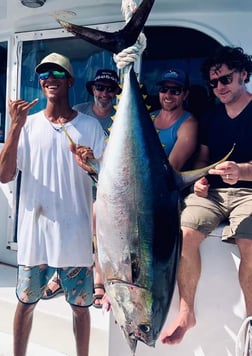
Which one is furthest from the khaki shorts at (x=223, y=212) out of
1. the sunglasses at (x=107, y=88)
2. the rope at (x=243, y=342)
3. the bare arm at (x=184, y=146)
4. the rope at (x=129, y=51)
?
the sunglasses at (x=107, y=88)

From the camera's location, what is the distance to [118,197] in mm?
1227

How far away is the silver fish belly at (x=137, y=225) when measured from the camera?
47.1 inches

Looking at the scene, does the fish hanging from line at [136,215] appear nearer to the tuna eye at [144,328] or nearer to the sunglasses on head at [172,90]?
the tuna eye at [144,328]

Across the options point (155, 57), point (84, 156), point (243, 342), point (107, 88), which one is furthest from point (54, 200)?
point (155, 57)

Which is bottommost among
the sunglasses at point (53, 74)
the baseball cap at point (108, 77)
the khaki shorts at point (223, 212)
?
the khaki shorts at point (223, 212)

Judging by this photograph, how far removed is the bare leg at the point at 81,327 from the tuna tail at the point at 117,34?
3.69 feet

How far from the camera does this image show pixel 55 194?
178 centimetres

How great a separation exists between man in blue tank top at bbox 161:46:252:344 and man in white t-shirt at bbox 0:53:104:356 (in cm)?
43

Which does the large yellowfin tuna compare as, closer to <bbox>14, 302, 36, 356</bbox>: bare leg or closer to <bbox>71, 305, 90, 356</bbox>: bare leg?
<bbox>71, 305, 90, 356</bbox>: bare leg

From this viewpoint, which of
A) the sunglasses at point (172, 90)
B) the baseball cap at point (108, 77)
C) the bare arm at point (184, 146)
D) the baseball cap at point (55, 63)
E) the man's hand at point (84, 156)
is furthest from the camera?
the baseball cap at point (108, 77)

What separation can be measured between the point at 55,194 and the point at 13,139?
0.29m

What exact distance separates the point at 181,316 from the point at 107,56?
184 cm

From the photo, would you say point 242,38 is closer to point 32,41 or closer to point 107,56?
point 107,56

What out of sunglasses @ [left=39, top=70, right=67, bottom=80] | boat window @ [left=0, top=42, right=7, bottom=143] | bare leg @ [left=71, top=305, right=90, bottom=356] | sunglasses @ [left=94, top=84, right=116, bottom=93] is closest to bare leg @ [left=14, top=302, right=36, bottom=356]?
bare leg @ [left=71, top=305, right=90, bottom=356]
